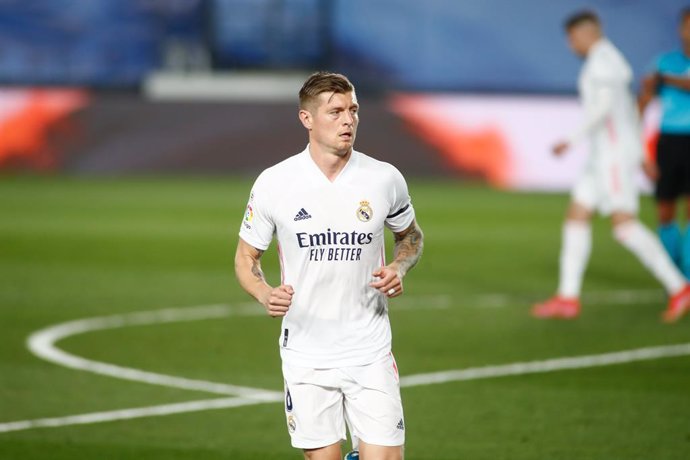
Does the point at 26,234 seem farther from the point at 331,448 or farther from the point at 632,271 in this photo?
the point at 331,448

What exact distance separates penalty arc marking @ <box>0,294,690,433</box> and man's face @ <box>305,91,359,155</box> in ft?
8.94

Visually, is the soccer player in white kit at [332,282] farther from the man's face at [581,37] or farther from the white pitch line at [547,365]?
the man's face at [581,37]

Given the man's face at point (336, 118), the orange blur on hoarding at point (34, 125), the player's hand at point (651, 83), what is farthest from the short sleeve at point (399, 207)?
the orange blur on hoarding at point (34, 125)

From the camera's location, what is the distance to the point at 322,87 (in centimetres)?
523

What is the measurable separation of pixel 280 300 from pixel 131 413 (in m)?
2.66

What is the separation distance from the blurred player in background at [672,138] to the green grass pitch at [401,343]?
0.53 meters

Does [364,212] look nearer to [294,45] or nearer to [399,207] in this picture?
[399,207]

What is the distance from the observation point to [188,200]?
20750 mm

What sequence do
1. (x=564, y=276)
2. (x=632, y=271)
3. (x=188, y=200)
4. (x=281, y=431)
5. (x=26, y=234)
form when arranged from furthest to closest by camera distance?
(x=188, y=200) < (x=26, y=234) < (x=632, y=271) < (x=564, y=276) < (x=281, y=431)

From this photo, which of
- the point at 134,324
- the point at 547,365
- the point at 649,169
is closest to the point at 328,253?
the point at 547,365

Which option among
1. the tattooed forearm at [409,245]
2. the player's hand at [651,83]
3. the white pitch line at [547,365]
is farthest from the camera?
the player's hand at [651,83]

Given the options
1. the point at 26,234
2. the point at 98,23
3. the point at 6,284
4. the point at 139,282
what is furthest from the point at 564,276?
the point at 98,23

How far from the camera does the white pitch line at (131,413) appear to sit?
23.4 feet

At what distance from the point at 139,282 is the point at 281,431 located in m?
5.95
